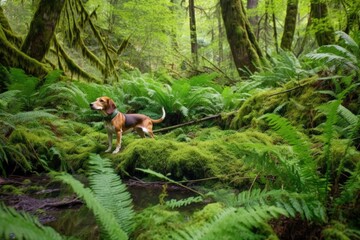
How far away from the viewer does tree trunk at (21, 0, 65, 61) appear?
6762 millimetres

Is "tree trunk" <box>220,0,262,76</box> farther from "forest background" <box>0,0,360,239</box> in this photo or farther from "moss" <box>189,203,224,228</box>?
"moss" <box>189,203,224,228</box>

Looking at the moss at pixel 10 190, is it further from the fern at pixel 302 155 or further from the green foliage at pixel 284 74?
the green foliage at pixel 284 74

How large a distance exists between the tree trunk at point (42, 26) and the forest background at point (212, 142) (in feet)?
0.07

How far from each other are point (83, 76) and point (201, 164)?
20.8 ft

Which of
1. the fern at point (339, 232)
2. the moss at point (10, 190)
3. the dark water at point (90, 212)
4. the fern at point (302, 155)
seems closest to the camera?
the fern at point (339, 232)

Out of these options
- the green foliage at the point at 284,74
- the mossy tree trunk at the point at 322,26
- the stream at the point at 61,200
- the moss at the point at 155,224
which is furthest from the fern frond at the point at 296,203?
the mossy tree trunk at the point at 322,26

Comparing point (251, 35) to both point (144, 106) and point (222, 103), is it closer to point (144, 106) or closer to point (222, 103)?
point (222, 103)

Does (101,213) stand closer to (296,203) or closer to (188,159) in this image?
(296,203)

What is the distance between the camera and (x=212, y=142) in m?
3.85

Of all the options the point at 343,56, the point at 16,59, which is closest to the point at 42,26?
the point at 16,59

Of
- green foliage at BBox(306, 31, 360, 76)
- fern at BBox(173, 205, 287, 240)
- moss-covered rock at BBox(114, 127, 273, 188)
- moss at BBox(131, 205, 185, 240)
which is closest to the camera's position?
fern at BBox(173, 205, 287, 240)

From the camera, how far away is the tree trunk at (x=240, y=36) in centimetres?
852

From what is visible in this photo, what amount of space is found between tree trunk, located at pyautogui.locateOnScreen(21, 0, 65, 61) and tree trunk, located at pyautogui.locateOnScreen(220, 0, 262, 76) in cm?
435

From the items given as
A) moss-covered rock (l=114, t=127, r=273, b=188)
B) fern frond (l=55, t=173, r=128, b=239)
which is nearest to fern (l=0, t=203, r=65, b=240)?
fern frond (l=55, t=173, r=128, b=239)
